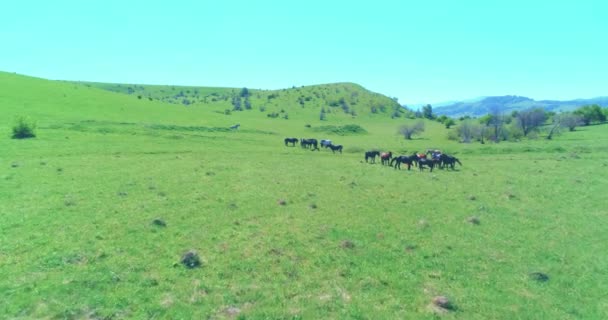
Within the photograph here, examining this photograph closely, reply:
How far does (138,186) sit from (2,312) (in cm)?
1430

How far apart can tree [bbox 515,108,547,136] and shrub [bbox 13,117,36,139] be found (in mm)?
81560

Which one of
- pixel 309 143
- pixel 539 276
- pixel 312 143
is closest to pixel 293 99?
pixel 309 143

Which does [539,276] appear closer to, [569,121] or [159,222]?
[159,222]

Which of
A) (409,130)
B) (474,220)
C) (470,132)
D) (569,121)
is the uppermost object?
(569,121)

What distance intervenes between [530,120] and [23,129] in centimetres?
8401

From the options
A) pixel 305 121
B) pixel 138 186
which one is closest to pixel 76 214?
pixel 138 186

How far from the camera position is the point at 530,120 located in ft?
250

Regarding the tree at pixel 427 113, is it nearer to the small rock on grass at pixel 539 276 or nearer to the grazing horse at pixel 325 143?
the grazing horse at pixel 325 143

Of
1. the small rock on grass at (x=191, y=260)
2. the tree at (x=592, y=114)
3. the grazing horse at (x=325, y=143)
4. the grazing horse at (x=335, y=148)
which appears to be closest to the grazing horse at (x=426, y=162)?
the grazing horse at (x=335, y=148)

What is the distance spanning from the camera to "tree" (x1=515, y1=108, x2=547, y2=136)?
75750mm

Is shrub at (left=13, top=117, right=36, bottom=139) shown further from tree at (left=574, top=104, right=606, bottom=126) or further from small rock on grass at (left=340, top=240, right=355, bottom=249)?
tree at (left=574, top=104, right=606, bottom=126)

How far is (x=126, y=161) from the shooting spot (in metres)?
31.9

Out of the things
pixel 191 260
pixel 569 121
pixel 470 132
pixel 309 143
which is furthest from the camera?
pixel 569 121

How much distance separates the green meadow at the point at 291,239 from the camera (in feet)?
A: 33.7
